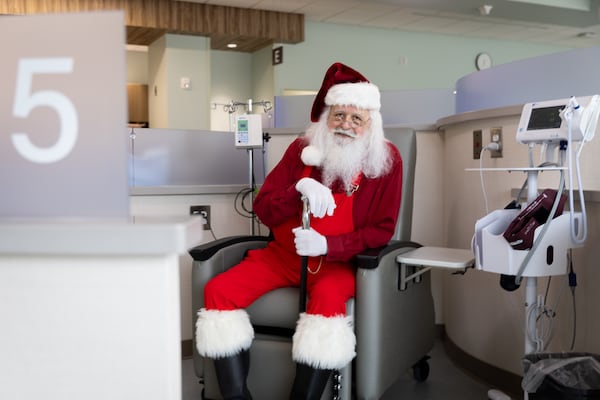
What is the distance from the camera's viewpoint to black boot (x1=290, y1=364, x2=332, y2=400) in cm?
201

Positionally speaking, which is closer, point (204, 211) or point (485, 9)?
point (204, 211)

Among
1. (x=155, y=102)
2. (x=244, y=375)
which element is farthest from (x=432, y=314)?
(x=155, y=102)

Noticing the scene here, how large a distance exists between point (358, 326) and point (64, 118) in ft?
4.69

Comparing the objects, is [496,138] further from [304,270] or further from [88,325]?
[88,325]

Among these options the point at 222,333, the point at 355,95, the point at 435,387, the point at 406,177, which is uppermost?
the point at 355,95

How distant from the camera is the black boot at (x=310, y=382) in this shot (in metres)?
2.01

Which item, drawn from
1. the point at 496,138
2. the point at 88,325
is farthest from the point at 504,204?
the point at 88,325

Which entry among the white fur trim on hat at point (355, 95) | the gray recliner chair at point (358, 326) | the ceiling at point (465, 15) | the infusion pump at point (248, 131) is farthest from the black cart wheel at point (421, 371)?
the ceiling at point (465, 15)

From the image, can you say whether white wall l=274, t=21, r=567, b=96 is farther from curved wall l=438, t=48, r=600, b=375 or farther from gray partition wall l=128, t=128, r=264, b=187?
curved wall l=438, t=48, r=600, b=375

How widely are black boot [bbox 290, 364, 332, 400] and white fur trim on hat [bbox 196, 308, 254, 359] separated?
0.70ft

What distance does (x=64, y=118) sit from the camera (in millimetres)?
857

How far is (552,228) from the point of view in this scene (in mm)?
1893

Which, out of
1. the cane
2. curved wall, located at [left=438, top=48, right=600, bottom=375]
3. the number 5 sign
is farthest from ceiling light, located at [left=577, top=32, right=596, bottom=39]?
the number 5 sign

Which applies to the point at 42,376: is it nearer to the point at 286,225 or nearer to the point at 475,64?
the point at 286,225
